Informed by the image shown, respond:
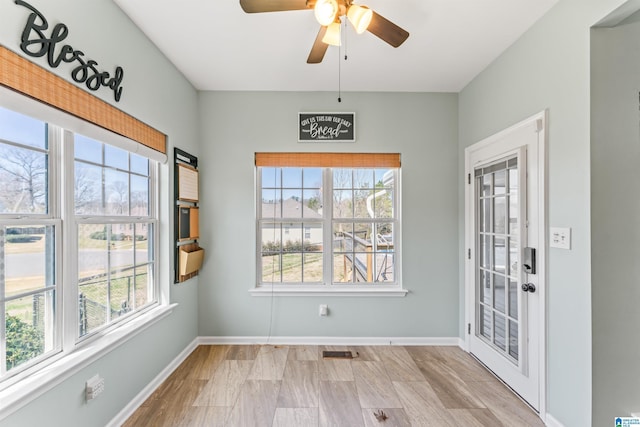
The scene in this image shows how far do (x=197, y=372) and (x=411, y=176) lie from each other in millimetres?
2785

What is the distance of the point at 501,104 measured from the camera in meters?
2.38

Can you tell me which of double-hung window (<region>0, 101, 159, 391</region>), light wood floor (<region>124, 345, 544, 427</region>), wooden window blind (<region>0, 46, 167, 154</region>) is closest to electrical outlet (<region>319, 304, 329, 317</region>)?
light wood floor (<region>124, 345, 544, 427</region>)

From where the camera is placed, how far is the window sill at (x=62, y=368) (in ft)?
4.05

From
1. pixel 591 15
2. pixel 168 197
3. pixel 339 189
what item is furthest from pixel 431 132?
pixel 168 197

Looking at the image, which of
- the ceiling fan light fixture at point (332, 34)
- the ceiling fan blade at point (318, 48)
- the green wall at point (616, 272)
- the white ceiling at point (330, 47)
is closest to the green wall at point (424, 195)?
the green wall at point (616, 272)

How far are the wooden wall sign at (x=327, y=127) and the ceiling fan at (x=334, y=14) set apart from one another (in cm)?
145

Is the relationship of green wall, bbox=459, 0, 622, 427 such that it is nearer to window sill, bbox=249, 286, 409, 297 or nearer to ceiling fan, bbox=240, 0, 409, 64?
ceiling fan, bbox=240, 0, 409, 64

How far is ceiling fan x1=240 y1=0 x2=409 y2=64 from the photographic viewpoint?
136cm

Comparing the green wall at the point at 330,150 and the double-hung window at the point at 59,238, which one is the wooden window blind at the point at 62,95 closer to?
the double-hung window at the point at 59,238

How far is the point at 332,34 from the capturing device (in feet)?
5.13

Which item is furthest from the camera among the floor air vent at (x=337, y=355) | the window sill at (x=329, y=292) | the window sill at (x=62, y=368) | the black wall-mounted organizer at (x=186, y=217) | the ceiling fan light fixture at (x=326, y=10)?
the window sill at (x=329, y=292)

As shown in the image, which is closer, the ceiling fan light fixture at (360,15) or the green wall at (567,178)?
the ceiling fan light fixture at (360,15)

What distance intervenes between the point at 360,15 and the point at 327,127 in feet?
5.53

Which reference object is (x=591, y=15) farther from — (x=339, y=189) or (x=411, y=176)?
(x=339, y=189)
